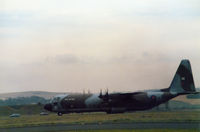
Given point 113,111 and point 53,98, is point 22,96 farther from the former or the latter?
point 113,111

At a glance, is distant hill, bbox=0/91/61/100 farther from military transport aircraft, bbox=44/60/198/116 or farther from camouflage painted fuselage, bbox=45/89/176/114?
military transport aircraft, bbox=44/60/198/116

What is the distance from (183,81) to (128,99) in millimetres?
10527

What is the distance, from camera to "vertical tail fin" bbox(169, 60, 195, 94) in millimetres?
59500

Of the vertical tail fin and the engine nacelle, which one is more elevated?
the vertical tail fin

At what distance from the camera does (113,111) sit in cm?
6012

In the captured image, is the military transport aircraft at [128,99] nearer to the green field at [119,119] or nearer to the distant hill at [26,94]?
the green field at [119,119]

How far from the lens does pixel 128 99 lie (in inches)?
2346

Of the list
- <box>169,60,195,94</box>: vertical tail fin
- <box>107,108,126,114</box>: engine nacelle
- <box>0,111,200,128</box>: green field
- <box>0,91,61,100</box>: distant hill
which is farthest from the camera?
<box>0,91,61,100</box>: distant hill

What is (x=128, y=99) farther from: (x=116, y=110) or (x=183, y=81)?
(x=183, y=81)

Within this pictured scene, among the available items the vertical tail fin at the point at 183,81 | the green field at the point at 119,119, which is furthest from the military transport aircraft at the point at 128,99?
the green field at the point at 119,119

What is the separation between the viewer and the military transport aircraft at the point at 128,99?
59125 mm

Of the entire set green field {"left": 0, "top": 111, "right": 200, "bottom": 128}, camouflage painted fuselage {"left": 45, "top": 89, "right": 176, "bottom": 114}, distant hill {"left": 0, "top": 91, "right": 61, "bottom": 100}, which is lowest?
green field {"left": 0, "top": 111, "right": 200, "bottom": 128}

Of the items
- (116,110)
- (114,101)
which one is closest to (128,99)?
(114,101)

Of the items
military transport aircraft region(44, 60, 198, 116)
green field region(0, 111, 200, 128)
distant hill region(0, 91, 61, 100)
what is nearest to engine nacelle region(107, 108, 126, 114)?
military transport aircraft region(44, 60, 198, 116)
